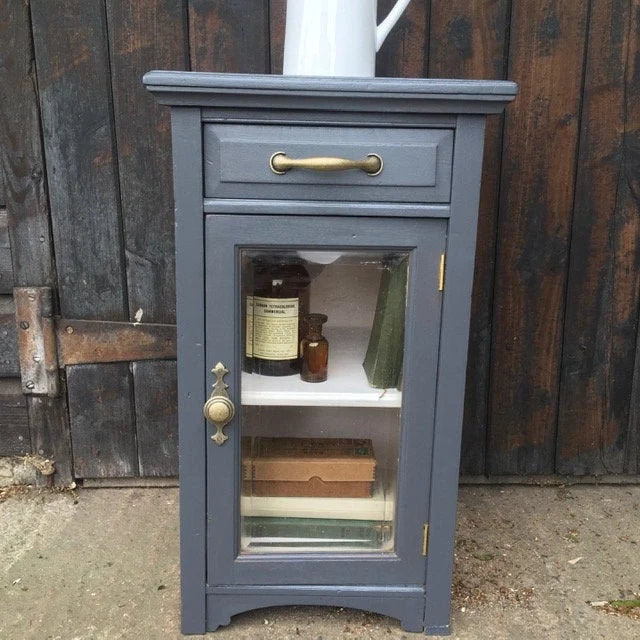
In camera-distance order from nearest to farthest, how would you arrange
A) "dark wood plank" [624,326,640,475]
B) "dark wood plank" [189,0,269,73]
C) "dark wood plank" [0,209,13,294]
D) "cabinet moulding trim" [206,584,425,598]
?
"cabinet moulding trim" [206,584,425,598]
"dark wood plank" [189,0,269,73]
"dark wood plank" [0,209,13,294]
"dark wood plank" [624,326,640,475]

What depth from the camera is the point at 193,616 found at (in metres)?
1.26

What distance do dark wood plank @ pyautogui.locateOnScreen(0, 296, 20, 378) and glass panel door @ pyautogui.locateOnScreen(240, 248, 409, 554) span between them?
2.80ft

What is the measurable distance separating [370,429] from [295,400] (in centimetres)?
16

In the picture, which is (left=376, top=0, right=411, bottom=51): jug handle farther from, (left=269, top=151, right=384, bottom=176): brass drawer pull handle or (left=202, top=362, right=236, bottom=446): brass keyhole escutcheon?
(left=202, top=362, right=236, bottom=446): brass keyhole escutcheon

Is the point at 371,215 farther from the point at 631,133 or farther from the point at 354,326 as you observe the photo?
the point at 631,133

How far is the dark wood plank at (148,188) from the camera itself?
156 cm

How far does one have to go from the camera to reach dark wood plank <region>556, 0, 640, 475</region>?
1606mm

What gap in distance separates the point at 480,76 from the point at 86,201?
40.8 inches

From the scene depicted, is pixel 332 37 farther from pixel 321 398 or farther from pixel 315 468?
pixel 315 468

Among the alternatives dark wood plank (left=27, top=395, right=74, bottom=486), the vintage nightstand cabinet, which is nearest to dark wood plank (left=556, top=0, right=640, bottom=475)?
the vintage nightstand cabinet

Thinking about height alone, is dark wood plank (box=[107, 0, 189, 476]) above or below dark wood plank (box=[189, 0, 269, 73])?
below

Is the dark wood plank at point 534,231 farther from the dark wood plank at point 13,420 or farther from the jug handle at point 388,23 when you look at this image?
the dark wood plank at point 13,420

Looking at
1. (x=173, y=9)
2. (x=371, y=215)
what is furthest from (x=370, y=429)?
(x=173, y=9)

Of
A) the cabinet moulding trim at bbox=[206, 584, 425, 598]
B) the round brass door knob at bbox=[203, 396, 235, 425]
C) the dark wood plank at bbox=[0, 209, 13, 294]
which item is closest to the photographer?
the round brass door knob at bbox=[203, 396, 235, 425]
